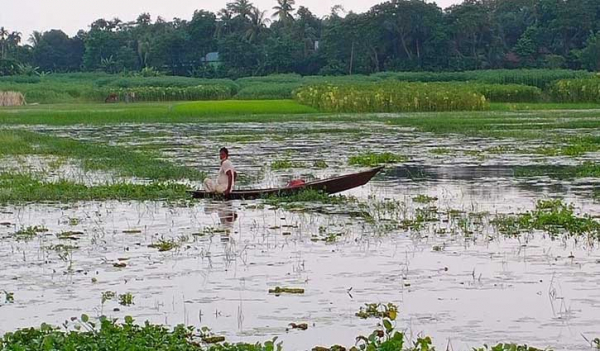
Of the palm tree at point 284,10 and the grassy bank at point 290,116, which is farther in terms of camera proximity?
the palm tree at point 284,10

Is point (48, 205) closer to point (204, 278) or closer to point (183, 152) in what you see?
point (204, 278)

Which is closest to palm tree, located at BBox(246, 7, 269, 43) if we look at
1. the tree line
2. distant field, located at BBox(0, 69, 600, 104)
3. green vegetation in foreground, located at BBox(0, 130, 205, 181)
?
the tree line

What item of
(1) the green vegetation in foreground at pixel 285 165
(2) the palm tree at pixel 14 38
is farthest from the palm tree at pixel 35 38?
(1) the green vegetation in foreground at pixel 285 165

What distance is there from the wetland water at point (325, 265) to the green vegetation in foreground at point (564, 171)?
63cm

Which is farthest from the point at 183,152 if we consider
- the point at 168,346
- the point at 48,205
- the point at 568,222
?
the point at 168,346

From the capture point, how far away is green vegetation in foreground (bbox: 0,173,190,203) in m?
16.0

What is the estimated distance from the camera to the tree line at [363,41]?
7375cm

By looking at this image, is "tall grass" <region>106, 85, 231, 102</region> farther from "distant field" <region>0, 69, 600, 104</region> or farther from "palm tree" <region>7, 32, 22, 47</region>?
"palm tree" <region>7, 32, 22, 47</region>

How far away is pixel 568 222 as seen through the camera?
12492mm

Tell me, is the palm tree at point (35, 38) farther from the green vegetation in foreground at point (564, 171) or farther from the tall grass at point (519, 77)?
the green vegetation in foreground at point (564, 171)

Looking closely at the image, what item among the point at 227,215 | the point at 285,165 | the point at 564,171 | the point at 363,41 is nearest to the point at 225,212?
the point at 227,215

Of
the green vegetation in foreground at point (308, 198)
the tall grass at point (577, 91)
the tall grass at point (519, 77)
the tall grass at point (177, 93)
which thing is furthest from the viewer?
the tall grass at point (177, 93)

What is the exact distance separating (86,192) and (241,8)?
250 ft

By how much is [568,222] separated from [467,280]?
3.34m
